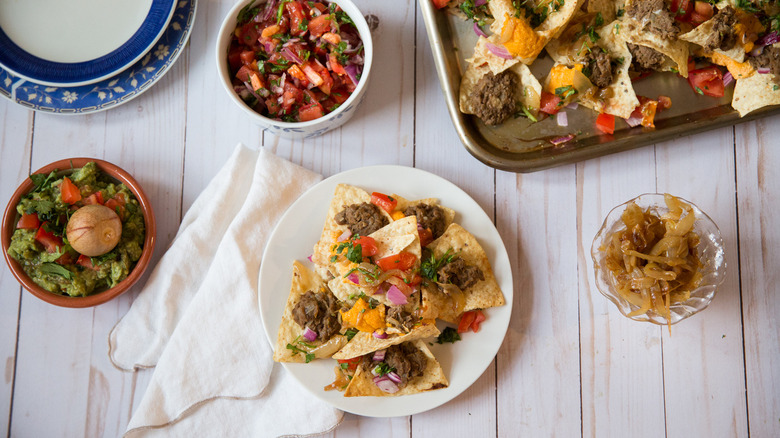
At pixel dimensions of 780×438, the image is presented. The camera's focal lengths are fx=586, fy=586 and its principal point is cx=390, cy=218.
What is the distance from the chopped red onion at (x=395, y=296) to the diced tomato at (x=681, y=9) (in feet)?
4.87

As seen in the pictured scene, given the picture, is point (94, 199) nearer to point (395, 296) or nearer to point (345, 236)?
point (345, 236)

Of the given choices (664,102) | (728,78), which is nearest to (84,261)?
(664,102)

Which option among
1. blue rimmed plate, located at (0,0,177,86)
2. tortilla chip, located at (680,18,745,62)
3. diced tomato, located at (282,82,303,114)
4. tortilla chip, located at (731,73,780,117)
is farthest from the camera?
blue rimmed plate, located at (0,0,177,86)

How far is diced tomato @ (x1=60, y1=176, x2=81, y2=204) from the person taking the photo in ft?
7.66

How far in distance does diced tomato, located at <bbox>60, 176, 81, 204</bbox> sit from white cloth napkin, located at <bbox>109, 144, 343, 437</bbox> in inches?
16.6

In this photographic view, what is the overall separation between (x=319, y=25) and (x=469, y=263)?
1129 mm

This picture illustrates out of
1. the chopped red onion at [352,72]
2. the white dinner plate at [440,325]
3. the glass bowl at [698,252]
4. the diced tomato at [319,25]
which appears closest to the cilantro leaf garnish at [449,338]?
the white dinner plate at [440,325]

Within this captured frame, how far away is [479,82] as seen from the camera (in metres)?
2.34

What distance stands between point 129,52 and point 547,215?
76.8 inches

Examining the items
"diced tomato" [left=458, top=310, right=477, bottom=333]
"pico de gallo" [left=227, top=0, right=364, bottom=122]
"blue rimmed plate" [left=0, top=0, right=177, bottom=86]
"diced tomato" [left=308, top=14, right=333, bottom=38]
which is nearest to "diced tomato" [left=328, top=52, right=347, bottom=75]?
"pico de gallo" [left=227, top=0, right=364, bottom=122]

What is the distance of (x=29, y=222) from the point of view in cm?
232

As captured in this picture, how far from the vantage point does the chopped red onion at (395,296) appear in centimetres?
220

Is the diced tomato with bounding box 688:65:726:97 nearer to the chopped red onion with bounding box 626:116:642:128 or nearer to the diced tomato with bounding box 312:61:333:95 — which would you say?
the chopped red onion with bounding box 626:116:642:128

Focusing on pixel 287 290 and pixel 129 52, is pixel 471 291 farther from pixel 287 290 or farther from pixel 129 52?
pixel 129 52
